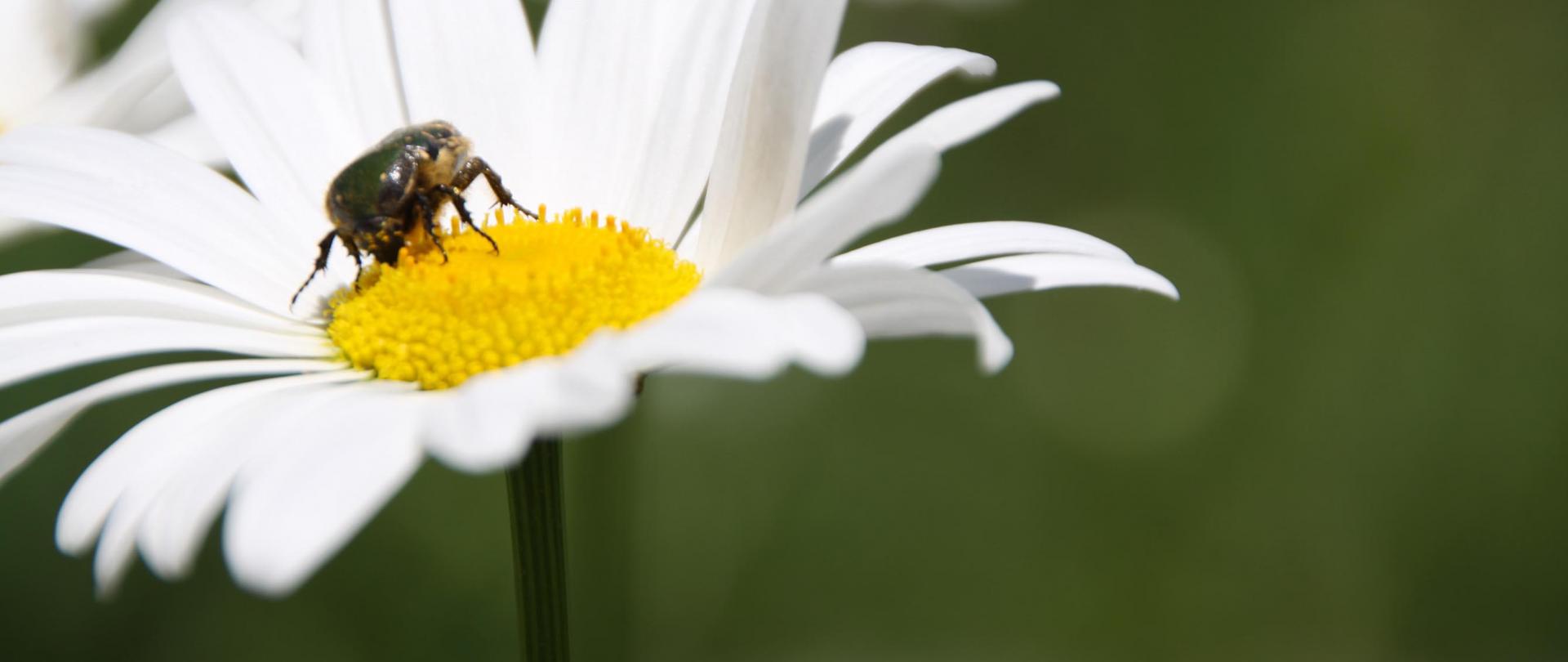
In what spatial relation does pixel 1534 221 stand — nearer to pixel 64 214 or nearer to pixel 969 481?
pixel 969 481

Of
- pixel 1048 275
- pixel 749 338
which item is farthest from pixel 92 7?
pixel 749 338

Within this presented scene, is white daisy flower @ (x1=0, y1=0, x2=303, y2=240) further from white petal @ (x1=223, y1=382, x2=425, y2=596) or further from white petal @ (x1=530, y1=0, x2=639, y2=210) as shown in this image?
white petal @ (x1=223, y1=382, x2=425, y2=596)

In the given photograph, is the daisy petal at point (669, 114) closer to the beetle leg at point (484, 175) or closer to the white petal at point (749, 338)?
the beetle leg at point (484, 175)

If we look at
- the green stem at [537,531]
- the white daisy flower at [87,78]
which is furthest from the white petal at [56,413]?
the white daisy flower at [87,78]

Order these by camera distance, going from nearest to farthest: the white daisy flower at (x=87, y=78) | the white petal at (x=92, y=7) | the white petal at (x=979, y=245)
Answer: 1. the white petal at (x=979, y=245)
2. the white daisy flower at (x=87, y=78)
3. the white petal at (x=92, y=7)

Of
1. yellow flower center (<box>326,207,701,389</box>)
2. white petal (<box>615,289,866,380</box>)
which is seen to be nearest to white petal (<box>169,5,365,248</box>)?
yellow flower center (<box>326,207,701,389</box>)

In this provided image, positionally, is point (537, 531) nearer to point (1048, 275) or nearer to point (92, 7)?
point (1048, 275)
